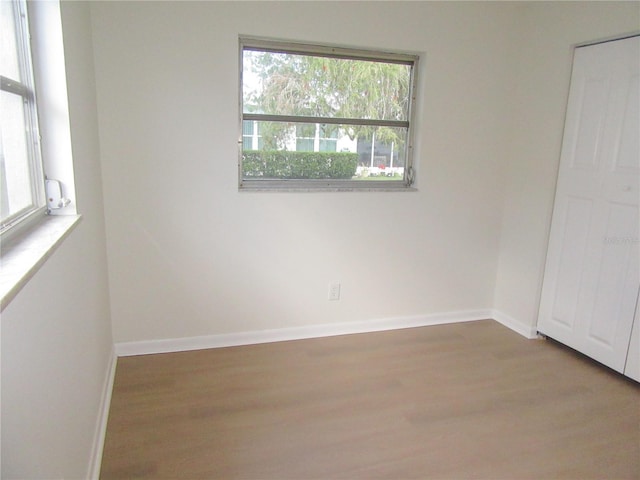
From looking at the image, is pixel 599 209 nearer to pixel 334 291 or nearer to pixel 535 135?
pixel 535 135

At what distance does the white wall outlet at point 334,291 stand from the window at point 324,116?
670 millimetres

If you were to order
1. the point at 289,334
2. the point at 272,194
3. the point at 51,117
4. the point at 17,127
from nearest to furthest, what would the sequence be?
the point at 17,127 → the point at 51,117 → the point at 272,194 → the point at 289,334

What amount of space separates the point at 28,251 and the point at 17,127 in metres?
0.53

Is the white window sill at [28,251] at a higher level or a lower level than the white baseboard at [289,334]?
higher

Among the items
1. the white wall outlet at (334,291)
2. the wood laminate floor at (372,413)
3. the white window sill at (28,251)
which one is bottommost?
the wood laminate floor at (372,413)

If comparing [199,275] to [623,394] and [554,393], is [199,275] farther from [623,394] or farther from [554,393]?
[623,394]

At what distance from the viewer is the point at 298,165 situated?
9.66ft

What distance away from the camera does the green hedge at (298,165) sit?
9.34ft

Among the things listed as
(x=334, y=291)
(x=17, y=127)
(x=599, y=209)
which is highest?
(x=17, y=127)

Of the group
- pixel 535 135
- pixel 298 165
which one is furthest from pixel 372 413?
pixel 535 135

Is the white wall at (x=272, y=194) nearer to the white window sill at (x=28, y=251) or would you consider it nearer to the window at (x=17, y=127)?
the window at (x=17, y=127)

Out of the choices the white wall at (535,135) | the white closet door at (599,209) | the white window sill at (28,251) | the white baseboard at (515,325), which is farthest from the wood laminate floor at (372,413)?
the white window sill at (28,251)

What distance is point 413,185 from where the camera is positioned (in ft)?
10.4

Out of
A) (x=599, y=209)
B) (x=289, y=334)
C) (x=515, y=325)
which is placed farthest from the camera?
(x=515, y=325)
